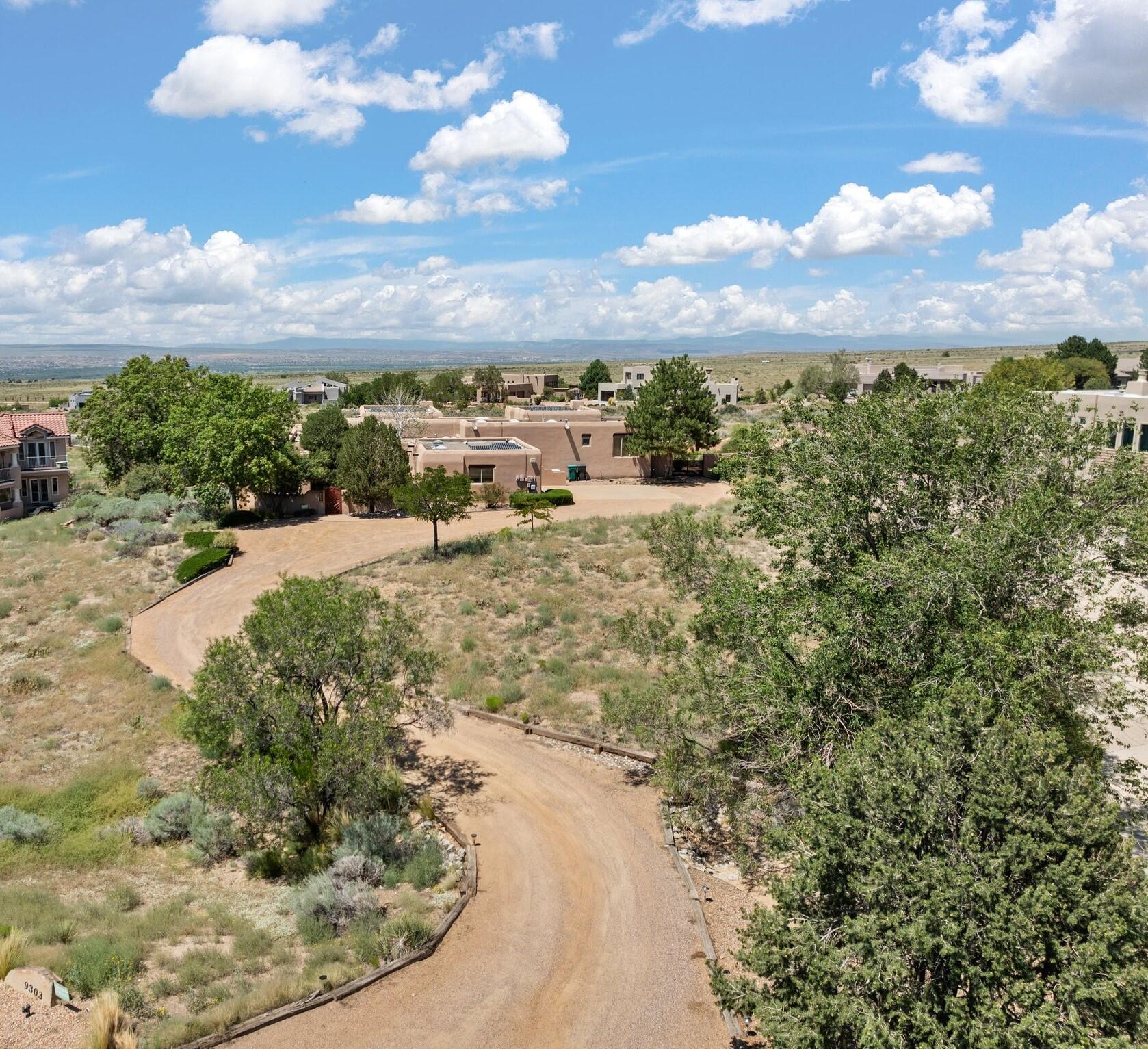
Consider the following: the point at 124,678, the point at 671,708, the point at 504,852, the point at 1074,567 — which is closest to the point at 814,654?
the point at 1074,567

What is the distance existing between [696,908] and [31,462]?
165 feet

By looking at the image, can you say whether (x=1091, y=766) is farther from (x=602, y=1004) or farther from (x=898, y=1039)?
(x=602, y=1004)

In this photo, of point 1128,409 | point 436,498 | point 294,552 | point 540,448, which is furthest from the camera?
point 540,448

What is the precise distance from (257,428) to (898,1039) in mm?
41056

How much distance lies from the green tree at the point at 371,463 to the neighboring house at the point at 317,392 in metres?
78.2

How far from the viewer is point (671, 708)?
19.5 metres

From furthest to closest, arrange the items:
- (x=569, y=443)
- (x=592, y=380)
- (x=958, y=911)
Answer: (x=592, y=380) < (x=569, y=443) < (x=958, y=911)

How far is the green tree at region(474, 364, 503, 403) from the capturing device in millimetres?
102500

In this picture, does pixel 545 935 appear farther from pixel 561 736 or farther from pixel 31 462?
pixel 31 462

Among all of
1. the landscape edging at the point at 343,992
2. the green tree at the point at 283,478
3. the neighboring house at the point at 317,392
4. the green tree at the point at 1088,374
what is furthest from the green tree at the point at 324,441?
the green tree at the point at 1088,374

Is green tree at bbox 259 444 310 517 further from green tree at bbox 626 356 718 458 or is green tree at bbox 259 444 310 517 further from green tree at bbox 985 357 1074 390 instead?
green tree at bbox 985 357 1074 390

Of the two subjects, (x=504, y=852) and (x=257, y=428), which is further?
(x=257, y=428)

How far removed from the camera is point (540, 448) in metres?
55.7

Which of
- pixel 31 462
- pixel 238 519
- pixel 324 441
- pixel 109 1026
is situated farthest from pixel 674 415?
pixel 109 1026
